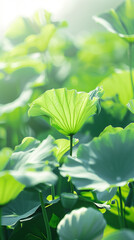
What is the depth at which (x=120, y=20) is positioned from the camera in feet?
1.82

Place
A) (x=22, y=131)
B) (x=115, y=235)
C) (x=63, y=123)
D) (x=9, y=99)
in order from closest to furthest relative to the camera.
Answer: (x=115, y=235) → (x=63, y=123) → (x=22, y=131) → (x=9, y=99)

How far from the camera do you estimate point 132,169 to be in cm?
27

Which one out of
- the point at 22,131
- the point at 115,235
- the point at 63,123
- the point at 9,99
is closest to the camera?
the point at 115,235

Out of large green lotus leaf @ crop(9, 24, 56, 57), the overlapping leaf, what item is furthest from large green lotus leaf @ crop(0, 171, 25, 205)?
large green lotus leaf @ crop(9, 24, 56, 57)

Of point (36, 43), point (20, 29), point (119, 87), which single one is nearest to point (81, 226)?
point (119, 87)

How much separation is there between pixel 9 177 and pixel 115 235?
81 millimetres

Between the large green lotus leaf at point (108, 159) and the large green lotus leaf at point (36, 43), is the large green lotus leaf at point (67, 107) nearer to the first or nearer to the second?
the large green lotus leaf at point (108, 159)

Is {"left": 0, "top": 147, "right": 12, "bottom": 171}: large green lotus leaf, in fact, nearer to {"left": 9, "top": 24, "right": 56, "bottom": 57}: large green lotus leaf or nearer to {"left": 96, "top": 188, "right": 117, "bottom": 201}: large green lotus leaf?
{"left": 96, "top": 188, "right": 117, "bottom": 201}: large green lotus leaf

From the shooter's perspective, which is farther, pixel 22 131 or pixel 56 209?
pixel 22 131

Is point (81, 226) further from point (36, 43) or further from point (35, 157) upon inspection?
point (36, 43)

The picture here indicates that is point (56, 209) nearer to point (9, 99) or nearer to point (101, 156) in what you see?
point (101, 156)

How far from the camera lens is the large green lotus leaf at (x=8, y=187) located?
0.23 m

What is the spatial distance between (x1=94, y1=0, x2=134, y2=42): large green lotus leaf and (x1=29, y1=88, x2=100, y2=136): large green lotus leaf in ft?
0.76

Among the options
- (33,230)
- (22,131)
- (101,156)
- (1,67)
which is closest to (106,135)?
(101,156)
